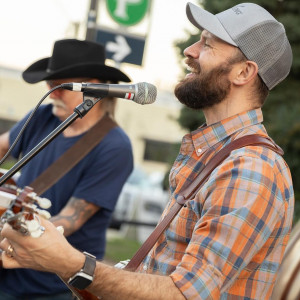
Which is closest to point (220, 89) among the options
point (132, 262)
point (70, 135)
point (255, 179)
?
point (255, 179)

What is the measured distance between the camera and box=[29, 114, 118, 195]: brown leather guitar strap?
11.8 feet

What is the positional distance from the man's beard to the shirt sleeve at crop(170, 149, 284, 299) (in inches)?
14.4

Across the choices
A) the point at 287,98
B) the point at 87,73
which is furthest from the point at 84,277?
the point at 287,98

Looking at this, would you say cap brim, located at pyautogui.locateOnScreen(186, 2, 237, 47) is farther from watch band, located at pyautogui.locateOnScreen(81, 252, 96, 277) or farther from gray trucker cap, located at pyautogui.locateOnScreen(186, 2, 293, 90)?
watch band, located at pyautogui.locateOnScreen(81, 252, 96, 277)

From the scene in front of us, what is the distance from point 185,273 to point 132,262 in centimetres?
31

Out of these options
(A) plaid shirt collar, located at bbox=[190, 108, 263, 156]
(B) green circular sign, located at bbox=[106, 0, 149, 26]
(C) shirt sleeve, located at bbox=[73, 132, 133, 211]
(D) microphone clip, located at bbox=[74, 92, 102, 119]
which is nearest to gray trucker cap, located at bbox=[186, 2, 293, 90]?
(A) plaid shirt collar, located at bbox=[190, 108, 263, 156]

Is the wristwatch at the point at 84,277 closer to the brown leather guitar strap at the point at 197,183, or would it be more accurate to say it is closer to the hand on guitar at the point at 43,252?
the hand on guitar at the point at 43,252

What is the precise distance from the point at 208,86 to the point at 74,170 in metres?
1.42

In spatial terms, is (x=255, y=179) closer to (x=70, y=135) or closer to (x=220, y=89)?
(x=220, y=89)

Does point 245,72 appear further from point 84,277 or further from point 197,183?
point 84,277

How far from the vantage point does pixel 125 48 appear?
675cm

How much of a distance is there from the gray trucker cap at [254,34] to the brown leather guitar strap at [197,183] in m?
0.30

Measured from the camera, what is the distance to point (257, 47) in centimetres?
240

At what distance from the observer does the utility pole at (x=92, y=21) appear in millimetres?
6953
